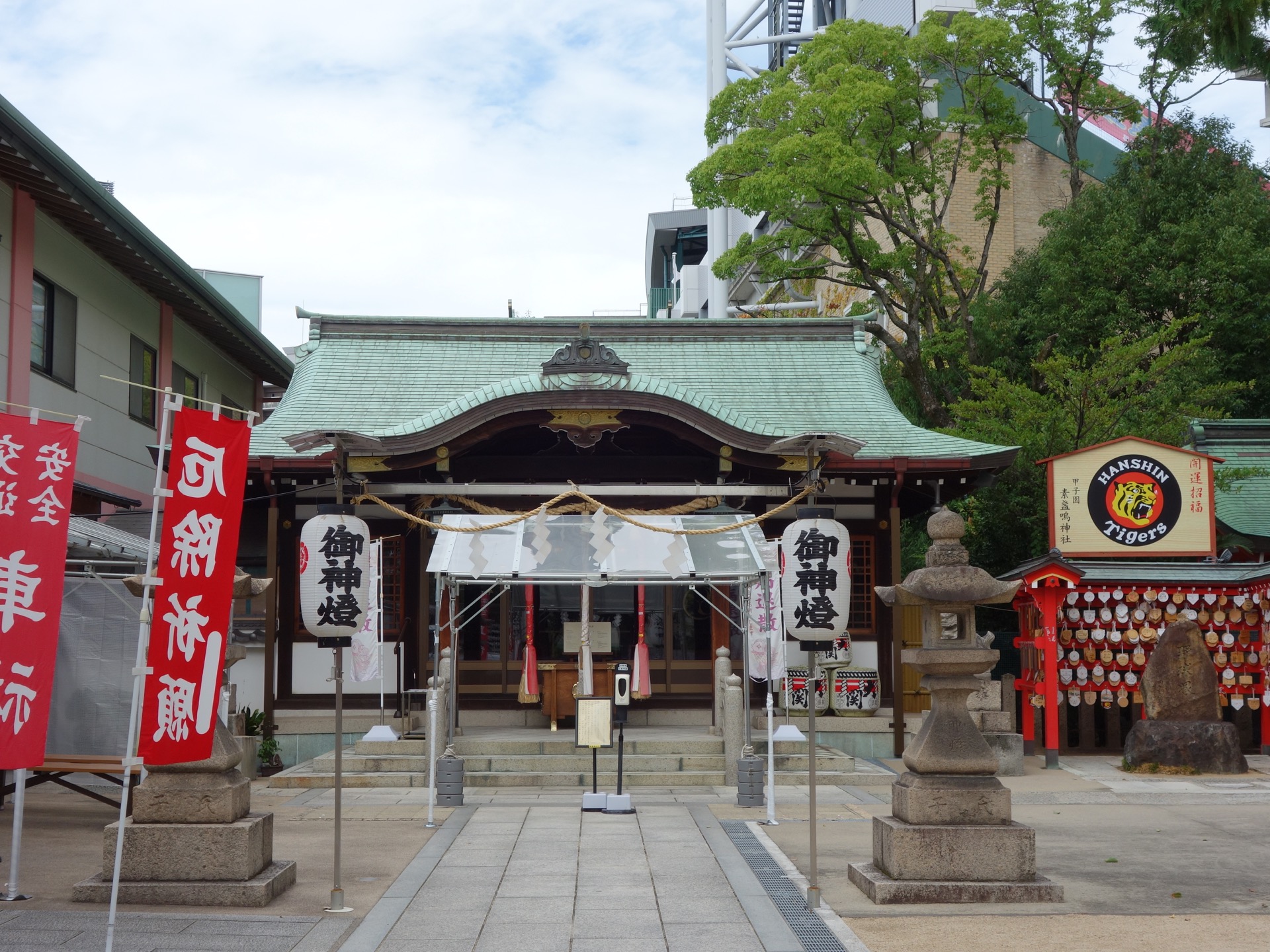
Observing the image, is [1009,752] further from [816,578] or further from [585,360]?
[585,360]

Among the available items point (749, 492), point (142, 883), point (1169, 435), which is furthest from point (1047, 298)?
point (142, 883)

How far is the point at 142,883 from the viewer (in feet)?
28.1

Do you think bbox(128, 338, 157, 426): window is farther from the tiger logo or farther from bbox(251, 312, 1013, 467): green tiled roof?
the tiger logo

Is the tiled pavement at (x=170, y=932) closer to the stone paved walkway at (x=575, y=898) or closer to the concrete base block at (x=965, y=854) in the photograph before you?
the stone paved walkway at (x=575, y=898)

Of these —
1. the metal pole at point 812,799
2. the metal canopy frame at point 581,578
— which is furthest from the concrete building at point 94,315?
the metal pole at point 812,799

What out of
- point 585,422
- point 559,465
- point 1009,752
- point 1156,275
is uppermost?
point 1156,275

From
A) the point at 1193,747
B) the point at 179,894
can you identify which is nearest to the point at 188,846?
the point at 179,894

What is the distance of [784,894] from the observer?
9117mm

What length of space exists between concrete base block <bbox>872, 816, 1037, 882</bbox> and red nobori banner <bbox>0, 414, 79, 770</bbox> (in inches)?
241

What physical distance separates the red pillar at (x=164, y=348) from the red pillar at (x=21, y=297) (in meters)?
5.04

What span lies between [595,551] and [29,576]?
25.6 ft

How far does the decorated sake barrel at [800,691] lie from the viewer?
1809 cm

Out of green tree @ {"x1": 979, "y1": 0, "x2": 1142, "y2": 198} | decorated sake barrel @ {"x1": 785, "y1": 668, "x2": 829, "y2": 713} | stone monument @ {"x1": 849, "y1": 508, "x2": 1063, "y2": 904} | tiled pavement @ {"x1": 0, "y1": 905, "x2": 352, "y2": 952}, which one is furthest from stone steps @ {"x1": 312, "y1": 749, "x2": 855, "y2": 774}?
green tree @ {"x1": 979, "y1": 0, "x2": 1142, "y2": 198}

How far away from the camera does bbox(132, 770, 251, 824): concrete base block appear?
870 cm
